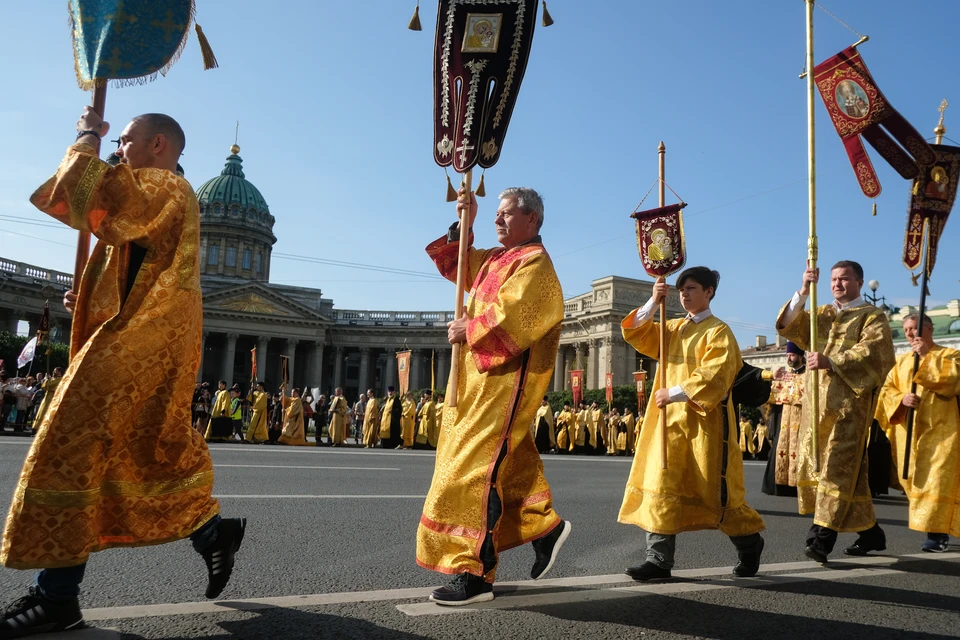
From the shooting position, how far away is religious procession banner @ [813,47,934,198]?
6316 mm

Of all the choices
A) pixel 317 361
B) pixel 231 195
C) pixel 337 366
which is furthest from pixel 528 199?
pixel 231 195

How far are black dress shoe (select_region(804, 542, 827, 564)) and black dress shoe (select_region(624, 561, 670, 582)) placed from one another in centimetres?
138

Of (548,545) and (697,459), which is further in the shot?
(697,459)

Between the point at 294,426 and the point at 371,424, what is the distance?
3.43 meters

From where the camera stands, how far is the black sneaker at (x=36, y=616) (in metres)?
2.68

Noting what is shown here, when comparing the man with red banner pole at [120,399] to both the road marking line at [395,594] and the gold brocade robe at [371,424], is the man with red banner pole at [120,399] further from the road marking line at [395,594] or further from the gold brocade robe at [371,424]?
the gold brocade robe at [371,424]

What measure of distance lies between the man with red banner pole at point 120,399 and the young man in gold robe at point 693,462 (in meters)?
2.40

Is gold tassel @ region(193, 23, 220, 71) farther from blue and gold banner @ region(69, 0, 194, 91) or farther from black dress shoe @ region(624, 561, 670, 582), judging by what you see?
black dress shoe @ region(624, 561, 670, 582)

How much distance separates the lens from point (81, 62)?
3.58 meters

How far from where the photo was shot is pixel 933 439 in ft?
20.9

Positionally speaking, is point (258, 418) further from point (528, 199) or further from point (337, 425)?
point (528, 199)

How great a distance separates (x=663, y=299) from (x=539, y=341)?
1296 mm

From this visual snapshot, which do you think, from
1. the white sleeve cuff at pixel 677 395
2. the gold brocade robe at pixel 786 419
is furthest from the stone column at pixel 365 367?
the white sleeve cuff at pixel 677 395

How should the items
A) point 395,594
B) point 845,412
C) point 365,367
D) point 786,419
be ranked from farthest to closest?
point 365,367 → point 786,419 → point 845,412 → point 395,594
